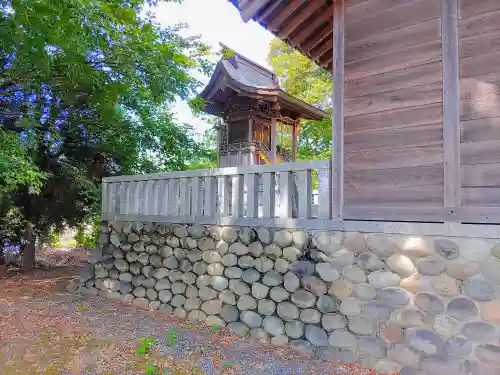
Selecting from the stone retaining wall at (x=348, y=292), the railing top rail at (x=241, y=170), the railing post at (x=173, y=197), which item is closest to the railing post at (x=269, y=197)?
the railing top rail at (x=241, y=170)

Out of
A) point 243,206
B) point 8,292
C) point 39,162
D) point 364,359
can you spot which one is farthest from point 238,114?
point 364,359

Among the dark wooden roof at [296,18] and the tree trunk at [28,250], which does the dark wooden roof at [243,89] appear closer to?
the dark wooden roof at [296,18]

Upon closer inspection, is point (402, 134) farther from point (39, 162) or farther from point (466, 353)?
point (39, 162)

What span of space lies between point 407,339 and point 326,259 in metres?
1.01

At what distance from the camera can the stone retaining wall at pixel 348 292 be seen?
2895 mm

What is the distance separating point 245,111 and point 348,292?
6.80 m

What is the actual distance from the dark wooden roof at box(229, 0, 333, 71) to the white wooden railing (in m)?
1.62

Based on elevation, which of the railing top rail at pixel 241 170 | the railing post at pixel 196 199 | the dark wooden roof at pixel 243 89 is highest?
the dark wooden roof at pixel 243 89

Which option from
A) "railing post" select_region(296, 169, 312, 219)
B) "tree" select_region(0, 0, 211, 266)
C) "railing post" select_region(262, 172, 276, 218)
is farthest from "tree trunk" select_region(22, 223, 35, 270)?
"railing post" select_region(296, 169, 312, 219)

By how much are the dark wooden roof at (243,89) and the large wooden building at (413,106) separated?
189 inches

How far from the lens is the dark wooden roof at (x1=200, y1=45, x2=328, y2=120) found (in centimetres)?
873

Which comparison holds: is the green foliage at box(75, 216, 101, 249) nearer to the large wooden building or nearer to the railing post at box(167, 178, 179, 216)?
the railing post at box(167, 178, 179, 216)

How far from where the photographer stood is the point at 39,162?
7.05 meters

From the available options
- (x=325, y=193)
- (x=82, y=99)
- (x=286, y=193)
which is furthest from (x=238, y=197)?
(x=82, y=99)
